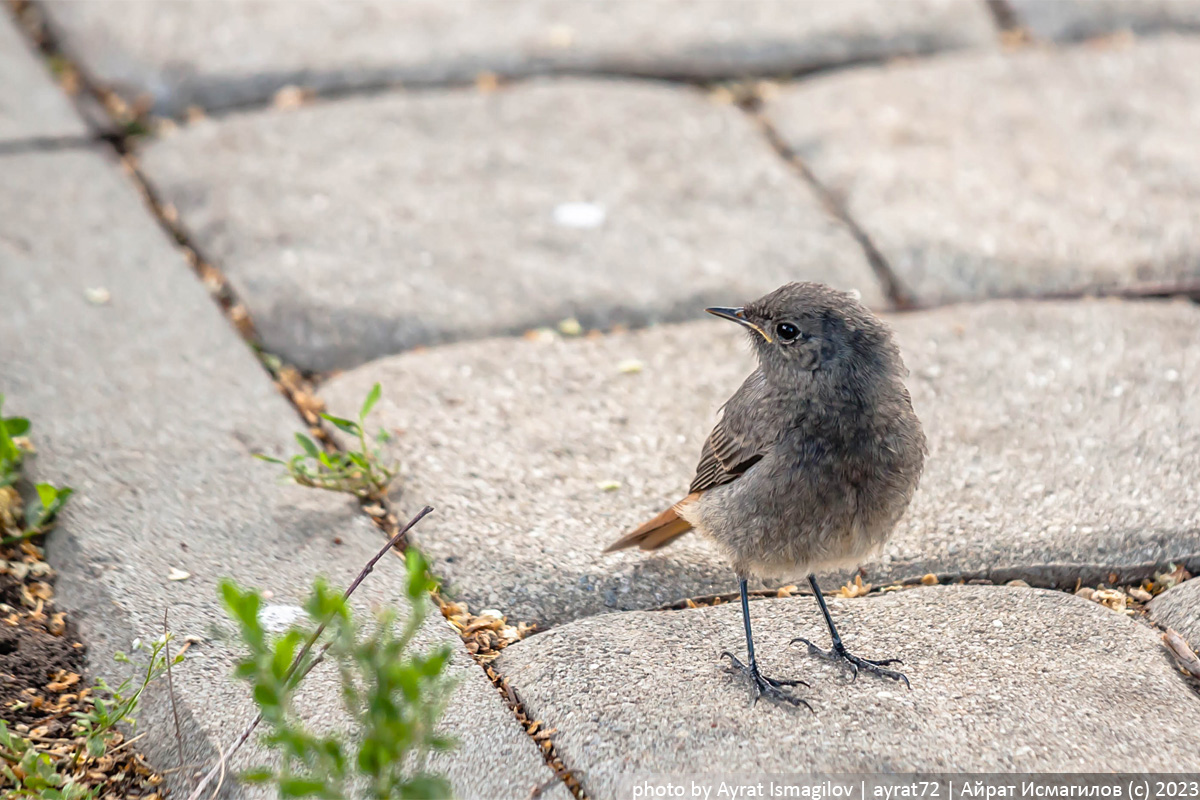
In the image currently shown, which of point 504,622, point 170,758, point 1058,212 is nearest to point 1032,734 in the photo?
point 504,622

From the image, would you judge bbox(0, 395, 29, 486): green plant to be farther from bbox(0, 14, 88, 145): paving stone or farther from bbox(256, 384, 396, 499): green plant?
bbox(0, 14, 88, 145): paving stone

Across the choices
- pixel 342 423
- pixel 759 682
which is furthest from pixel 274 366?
pixel 759 682

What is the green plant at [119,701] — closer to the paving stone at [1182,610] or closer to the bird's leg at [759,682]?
the bird's leg at [759,682]

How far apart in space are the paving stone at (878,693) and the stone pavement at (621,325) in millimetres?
12

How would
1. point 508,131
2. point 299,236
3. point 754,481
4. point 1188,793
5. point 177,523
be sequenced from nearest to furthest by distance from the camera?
1. point 1188,793
2. point 754,481
3. point 177,523
4. point 299,236
5. point 508,131

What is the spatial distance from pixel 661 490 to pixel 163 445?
1632mm

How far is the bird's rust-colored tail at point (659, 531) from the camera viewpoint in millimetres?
3576

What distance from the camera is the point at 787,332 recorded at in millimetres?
3430

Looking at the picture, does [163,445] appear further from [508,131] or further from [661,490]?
[508,131]

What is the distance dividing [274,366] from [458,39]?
263cm

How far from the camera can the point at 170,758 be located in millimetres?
3000

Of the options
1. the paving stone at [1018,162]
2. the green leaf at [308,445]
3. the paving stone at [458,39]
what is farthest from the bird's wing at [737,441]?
the paving stone at [458,39]

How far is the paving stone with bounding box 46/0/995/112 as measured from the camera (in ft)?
20.1

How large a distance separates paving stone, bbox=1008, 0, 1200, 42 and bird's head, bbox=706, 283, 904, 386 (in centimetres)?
424
